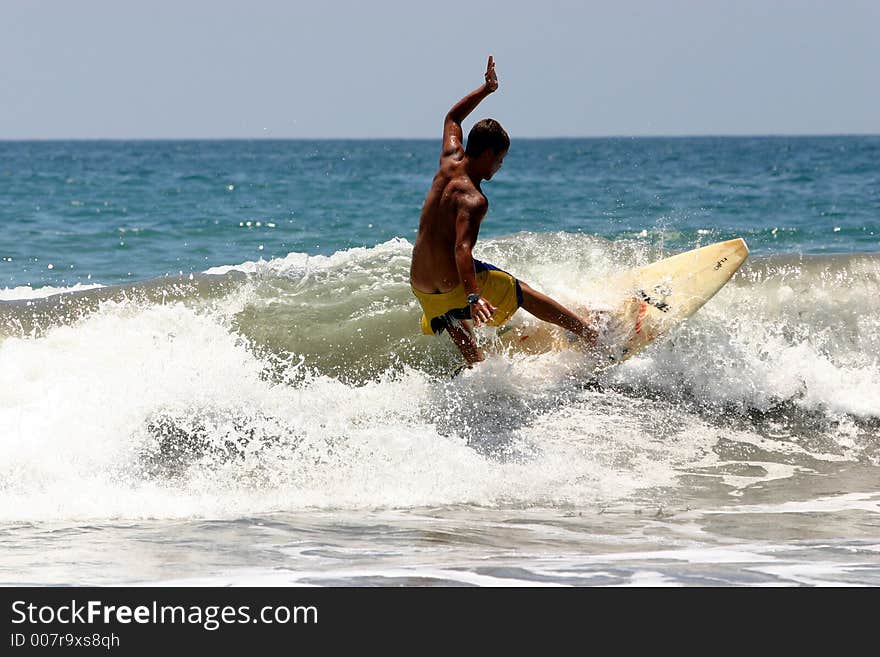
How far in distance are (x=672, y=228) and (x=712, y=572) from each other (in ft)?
32.0

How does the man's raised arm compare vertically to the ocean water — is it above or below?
above

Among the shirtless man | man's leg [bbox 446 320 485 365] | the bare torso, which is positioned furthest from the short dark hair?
man's leg [bbox 446 320 485 365]

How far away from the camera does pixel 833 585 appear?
3.74 meters

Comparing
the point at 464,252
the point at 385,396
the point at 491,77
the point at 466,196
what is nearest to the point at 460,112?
the point at 491,77

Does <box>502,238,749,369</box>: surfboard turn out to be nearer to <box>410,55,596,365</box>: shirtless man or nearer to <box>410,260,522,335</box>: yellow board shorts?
<box>410,55,596,365</box>: shirtless man

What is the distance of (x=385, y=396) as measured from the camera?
6.40 m

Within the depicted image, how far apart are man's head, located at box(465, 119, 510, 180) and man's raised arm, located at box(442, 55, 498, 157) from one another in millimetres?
284

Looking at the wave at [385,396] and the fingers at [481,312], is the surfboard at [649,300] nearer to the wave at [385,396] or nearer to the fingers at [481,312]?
the wave at [385,396]

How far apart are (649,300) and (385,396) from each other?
1.87 metres

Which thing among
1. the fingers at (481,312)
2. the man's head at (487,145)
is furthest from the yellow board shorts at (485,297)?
the man's head at (487,145)

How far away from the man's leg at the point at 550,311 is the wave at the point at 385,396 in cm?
46

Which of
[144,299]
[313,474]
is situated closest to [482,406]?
[313,474]

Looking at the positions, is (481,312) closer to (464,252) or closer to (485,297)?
(464,252)

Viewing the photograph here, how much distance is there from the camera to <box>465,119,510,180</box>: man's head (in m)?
5.52
